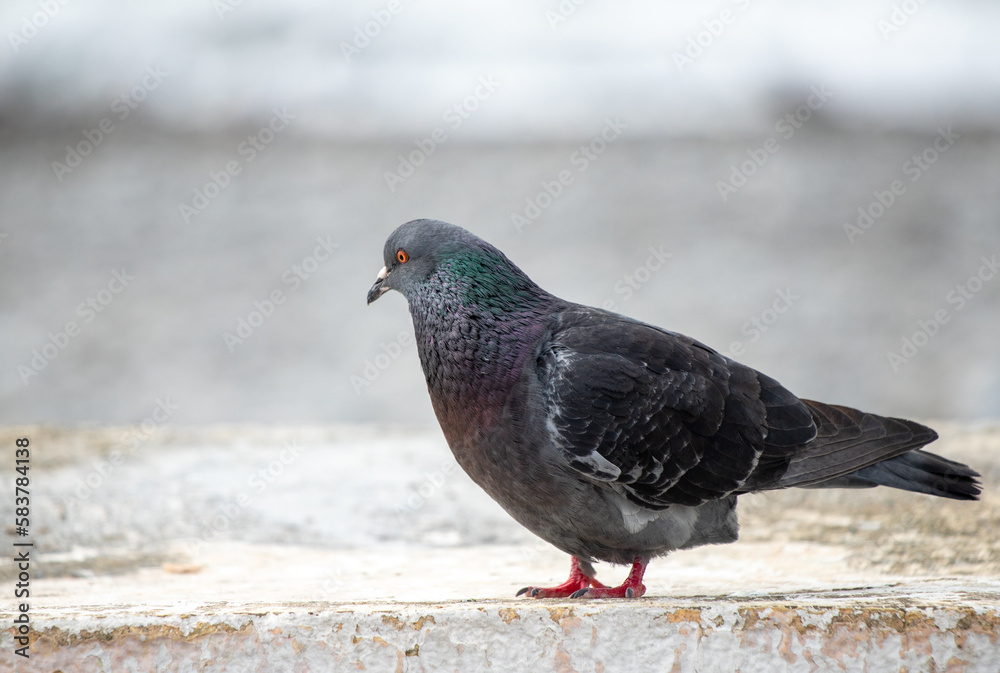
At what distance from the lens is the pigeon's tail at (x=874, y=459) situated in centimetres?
369

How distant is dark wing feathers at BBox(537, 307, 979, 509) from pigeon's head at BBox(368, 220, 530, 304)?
0.38 meters

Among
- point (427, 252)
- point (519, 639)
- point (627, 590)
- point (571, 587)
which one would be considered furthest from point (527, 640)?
point (427, 252)

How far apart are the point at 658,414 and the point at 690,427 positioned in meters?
0.18

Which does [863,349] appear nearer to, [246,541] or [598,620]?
[246,541]

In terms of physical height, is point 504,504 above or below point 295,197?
below

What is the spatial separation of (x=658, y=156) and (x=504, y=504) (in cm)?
1453

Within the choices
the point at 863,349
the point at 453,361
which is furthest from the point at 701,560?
the point at 863,349

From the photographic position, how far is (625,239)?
15.5 meters

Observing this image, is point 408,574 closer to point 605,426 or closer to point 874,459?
point 605,426

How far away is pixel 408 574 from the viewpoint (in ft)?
13.1

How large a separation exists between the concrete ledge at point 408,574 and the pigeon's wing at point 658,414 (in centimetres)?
43

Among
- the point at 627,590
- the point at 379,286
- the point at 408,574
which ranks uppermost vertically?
the point at 379,286

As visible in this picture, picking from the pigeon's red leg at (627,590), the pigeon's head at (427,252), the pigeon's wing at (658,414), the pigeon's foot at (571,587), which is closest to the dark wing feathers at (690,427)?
the pigeon's wing at (658,414)

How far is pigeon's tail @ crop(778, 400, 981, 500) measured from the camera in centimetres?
369
